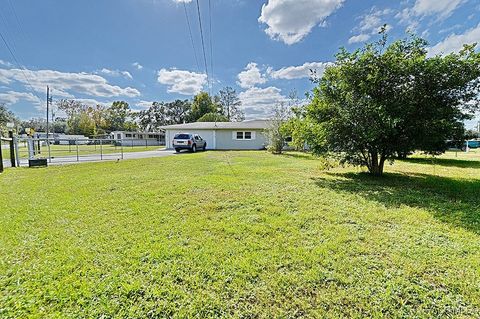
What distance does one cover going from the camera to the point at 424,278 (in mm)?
2463

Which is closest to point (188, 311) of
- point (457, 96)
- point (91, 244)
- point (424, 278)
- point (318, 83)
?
point (91, 244)

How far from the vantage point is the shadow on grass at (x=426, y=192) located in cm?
441

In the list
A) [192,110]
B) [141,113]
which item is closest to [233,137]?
[192,110]

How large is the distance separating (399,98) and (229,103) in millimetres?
50578

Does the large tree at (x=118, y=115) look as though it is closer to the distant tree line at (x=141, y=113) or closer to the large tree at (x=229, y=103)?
the distant tree line at (x=141, y=113)

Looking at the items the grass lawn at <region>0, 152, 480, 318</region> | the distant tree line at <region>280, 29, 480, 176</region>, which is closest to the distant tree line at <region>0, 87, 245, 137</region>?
the distant tree line at <region>280, 29, 480, 176</region>

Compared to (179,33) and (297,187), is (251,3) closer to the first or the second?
(179,33)

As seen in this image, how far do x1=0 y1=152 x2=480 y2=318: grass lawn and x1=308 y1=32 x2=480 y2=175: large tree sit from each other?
1.83 metres

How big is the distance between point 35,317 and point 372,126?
7.36m

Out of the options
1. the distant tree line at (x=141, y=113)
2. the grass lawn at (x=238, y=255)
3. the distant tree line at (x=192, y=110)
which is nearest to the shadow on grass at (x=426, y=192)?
the grass lawn at (x=238, y=255)

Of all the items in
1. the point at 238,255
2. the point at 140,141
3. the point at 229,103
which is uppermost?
the point at 229,103

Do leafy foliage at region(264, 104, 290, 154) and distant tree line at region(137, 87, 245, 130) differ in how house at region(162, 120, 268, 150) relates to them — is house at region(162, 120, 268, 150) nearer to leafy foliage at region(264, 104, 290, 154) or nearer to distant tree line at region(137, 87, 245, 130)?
leafy foliage at region(264, 104, 290, 154)

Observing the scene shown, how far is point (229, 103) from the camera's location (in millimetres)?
55125

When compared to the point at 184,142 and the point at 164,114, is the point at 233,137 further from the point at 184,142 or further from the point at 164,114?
the point at 164,114
